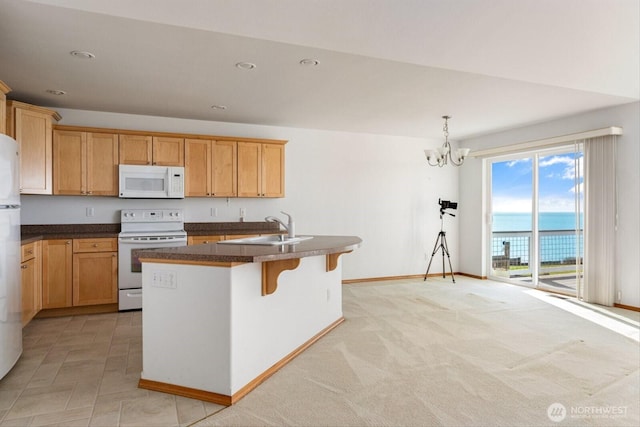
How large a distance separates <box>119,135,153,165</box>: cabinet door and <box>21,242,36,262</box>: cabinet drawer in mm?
1371

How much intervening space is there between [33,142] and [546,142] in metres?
6.47

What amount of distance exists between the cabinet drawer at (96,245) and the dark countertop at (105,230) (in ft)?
0.16

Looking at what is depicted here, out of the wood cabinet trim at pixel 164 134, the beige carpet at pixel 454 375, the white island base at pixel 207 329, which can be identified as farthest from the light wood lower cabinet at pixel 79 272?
the beige carpet at pixel 454 375

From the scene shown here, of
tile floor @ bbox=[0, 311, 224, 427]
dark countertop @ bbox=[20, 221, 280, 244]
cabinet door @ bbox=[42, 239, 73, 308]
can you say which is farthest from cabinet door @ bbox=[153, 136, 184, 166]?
tile floor @ bbox=[0, 311, 224, 427]

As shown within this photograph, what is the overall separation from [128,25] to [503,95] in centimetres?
375

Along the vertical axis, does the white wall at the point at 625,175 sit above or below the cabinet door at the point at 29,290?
above

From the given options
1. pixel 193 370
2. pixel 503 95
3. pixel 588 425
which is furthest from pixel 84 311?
pixel 503 95

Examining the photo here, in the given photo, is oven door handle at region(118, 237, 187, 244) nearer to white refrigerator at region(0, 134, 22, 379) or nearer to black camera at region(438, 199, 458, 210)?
white refrigerator at region(0, 134, 22, 379)

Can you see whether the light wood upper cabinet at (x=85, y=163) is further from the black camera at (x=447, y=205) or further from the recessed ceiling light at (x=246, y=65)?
the black camera at (x=447, y=205)

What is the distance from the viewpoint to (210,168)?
206 inches

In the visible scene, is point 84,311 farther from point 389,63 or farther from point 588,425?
point 588,425

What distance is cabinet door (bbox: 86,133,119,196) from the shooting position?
4.69 metres

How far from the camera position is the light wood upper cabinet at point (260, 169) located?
5387 mm

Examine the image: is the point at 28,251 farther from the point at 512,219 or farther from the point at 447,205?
the point at 512,219
